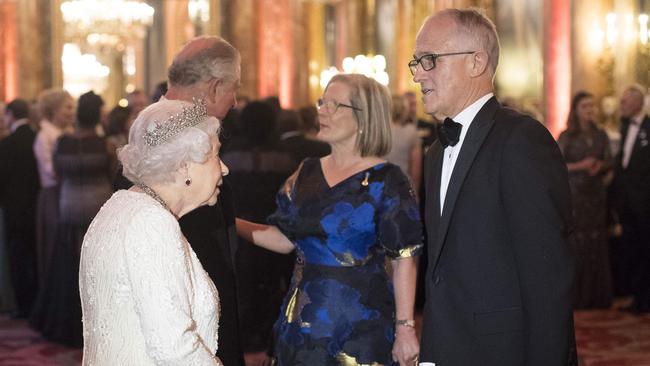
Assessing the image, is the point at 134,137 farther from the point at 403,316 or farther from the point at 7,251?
the point at 7,251

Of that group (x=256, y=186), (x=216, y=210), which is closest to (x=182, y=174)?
(x=216, y=210)

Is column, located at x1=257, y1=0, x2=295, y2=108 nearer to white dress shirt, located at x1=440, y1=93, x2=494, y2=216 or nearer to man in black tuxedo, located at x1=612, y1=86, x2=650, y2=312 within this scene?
man in black tuxedo, located at x1=612, y1=86, x2=650, y2=312

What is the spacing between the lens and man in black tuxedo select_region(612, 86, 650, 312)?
8.45 m

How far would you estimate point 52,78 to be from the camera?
15492mm

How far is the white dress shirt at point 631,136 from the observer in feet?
28.2

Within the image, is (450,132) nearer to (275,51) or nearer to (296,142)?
(296,142)

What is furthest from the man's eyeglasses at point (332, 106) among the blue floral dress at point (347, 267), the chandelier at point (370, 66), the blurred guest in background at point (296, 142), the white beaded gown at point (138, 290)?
the chandelier at point (370, 66)

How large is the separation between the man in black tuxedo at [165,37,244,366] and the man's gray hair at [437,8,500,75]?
94 centimetres

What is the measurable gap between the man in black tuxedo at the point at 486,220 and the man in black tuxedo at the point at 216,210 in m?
0.63

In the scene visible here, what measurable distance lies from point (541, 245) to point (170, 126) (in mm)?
972

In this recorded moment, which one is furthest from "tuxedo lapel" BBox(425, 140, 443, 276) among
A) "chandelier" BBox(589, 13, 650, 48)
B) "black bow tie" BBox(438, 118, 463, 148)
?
"chandelier" BBox(589, 13, 650, 48)

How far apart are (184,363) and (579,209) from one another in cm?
678

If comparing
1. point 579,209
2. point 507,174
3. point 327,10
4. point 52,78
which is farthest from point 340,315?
point 327,10

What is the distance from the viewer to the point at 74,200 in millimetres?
7387
